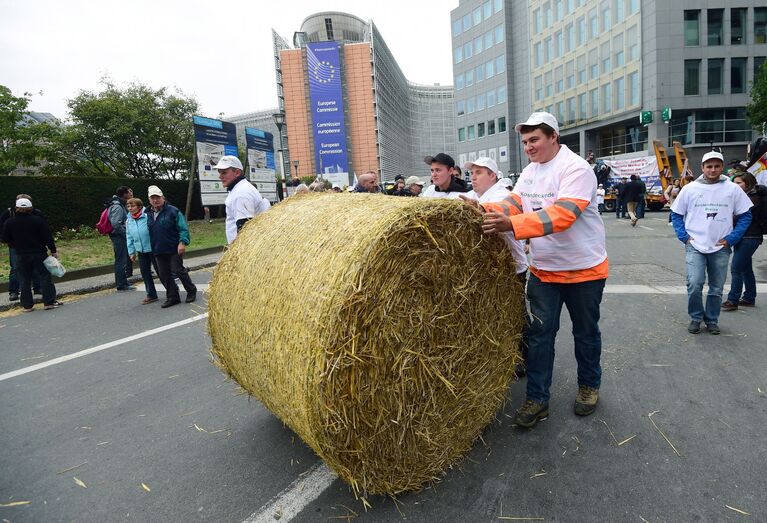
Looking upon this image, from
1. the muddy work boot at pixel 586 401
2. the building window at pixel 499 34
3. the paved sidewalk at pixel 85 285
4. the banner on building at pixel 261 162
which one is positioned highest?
the building window at pixel 499 34

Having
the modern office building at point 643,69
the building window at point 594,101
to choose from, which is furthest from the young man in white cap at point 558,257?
the building window at point 594,101

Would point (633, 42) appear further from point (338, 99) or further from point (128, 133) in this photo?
point (338, 99)

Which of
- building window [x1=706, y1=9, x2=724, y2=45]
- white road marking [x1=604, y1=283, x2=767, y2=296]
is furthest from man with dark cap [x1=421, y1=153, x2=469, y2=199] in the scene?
building window [x1=706, y1=9, x2=724, y2=45]

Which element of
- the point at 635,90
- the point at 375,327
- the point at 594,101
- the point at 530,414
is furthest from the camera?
the point at 594,101

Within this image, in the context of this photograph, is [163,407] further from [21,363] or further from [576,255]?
[576,255]

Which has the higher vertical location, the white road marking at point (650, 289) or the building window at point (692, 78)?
the building window at point (692, 78)

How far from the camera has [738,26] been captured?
37000 millimetres

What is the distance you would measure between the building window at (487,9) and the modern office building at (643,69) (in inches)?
245

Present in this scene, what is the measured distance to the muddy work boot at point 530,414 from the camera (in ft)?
10.3

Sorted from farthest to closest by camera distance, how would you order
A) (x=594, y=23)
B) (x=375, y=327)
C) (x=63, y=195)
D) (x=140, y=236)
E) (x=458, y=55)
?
(x=458, y=55)
(x=594, y=23)
(x=63, y=195)
(x=140, y=236)
(x=375, y=327)

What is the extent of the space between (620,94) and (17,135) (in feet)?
149

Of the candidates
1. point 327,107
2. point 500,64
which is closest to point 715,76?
point 500,64

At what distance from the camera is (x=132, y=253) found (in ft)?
26.6

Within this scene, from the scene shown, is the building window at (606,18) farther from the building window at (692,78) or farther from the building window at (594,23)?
the building window at (692,78)
